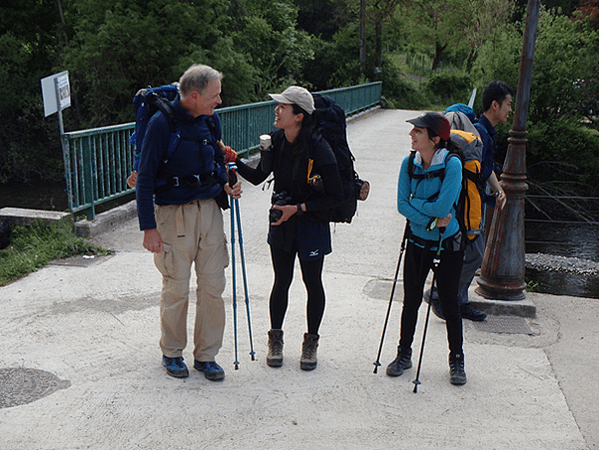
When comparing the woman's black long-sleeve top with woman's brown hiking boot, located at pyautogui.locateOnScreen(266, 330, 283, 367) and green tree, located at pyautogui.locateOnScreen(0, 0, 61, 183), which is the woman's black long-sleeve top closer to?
woman's brown hiking boot, located at pyautogui.locateOnScreen(266, 330, 283, 367)

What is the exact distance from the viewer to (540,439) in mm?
3494

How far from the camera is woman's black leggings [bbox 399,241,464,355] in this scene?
4020 mm

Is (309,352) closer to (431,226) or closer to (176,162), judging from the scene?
(431,226)

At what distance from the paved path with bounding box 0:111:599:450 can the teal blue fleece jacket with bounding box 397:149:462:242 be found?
99 centimetres

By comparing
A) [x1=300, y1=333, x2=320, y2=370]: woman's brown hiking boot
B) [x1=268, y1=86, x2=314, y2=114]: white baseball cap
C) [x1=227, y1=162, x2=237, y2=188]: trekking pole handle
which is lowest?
[x1=300, y1=333, x2=320, y2=370]: woman's brown hiking boot

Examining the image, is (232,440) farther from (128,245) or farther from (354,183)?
(128,245)

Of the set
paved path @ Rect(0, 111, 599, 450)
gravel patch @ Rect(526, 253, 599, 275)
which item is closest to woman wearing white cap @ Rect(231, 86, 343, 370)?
paved path @ Rect(0, 111, 599, 450)

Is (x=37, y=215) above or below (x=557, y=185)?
above

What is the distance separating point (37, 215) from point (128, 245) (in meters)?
1.16

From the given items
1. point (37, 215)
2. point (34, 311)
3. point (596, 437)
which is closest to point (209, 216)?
point (34, 311)

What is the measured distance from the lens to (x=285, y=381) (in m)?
4.04

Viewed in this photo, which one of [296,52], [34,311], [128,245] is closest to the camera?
[34,311]

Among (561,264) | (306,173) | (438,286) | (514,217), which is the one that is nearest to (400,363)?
(438,286)

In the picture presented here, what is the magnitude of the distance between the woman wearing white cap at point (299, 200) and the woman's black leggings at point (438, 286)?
553mm
